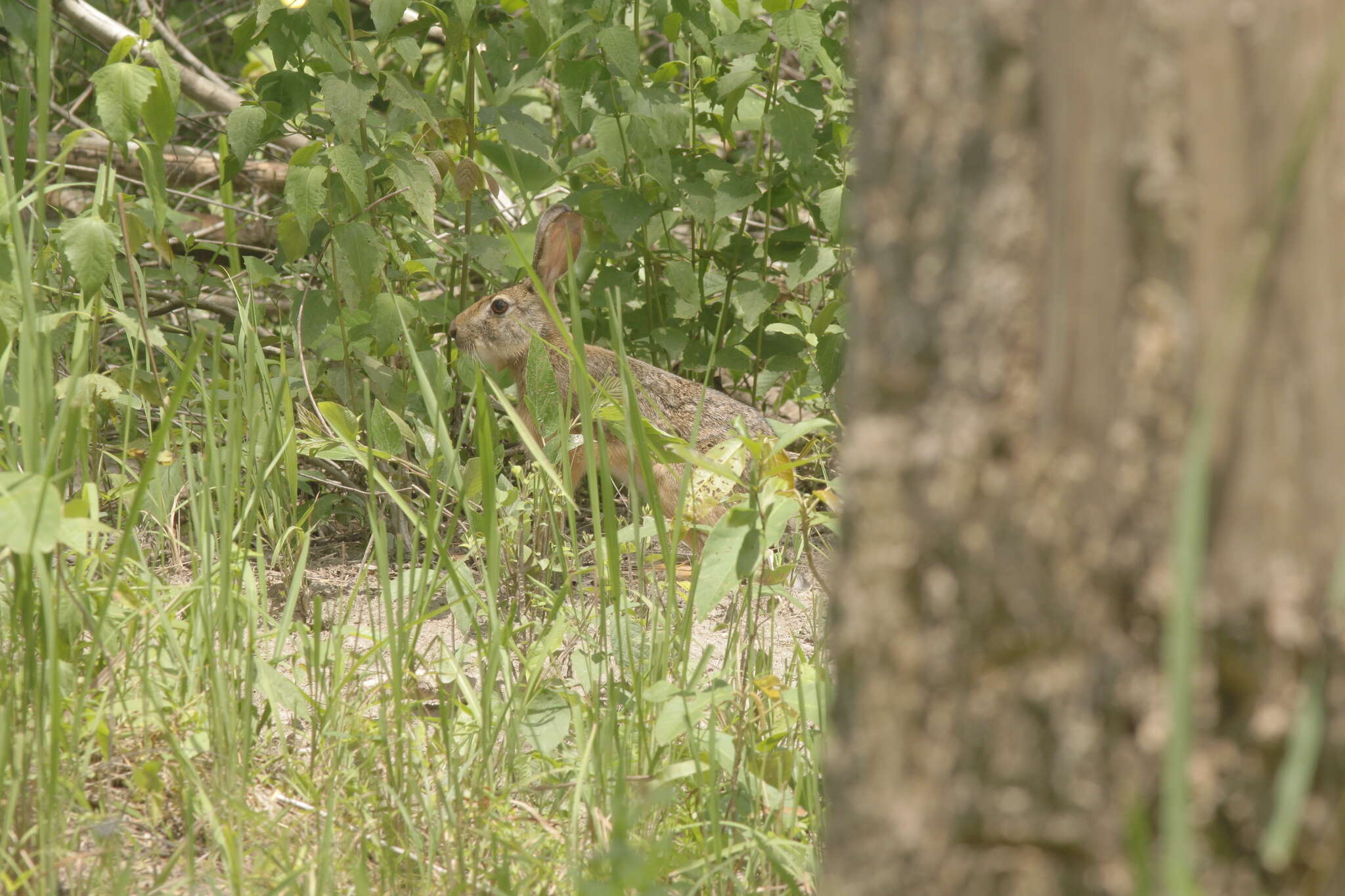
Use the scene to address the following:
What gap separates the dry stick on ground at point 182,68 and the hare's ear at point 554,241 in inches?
41.0

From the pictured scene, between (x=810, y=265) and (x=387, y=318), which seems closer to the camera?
(x=387, y=318)

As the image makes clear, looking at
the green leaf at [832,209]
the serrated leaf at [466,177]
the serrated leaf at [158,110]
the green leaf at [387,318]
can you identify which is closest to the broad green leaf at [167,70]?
the serrated leaf at [158,110]

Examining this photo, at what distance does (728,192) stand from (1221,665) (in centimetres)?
377

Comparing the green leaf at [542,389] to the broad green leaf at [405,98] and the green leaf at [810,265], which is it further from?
the green leaf at [810,265]

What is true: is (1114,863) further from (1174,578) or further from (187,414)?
(187,414)

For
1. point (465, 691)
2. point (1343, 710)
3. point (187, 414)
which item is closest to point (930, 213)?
point (1343, 710)

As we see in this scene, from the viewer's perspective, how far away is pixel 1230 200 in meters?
1.03

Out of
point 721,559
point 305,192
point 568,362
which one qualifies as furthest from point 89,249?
point 568,362

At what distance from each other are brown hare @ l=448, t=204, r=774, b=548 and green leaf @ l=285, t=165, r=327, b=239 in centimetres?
112

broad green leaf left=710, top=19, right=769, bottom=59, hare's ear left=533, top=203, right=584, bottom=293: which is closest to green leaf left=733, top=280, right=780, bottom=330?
hare's ear left=533, top=203, right=584, bottom=293

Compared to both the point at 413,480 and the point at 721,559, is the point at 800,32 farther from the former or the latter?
the point at 721,559

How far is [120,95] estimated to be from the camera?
2.96 metres

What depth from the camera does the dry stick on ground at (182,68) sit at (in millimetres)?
5227

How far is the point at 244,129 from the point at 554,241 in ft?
6.82
